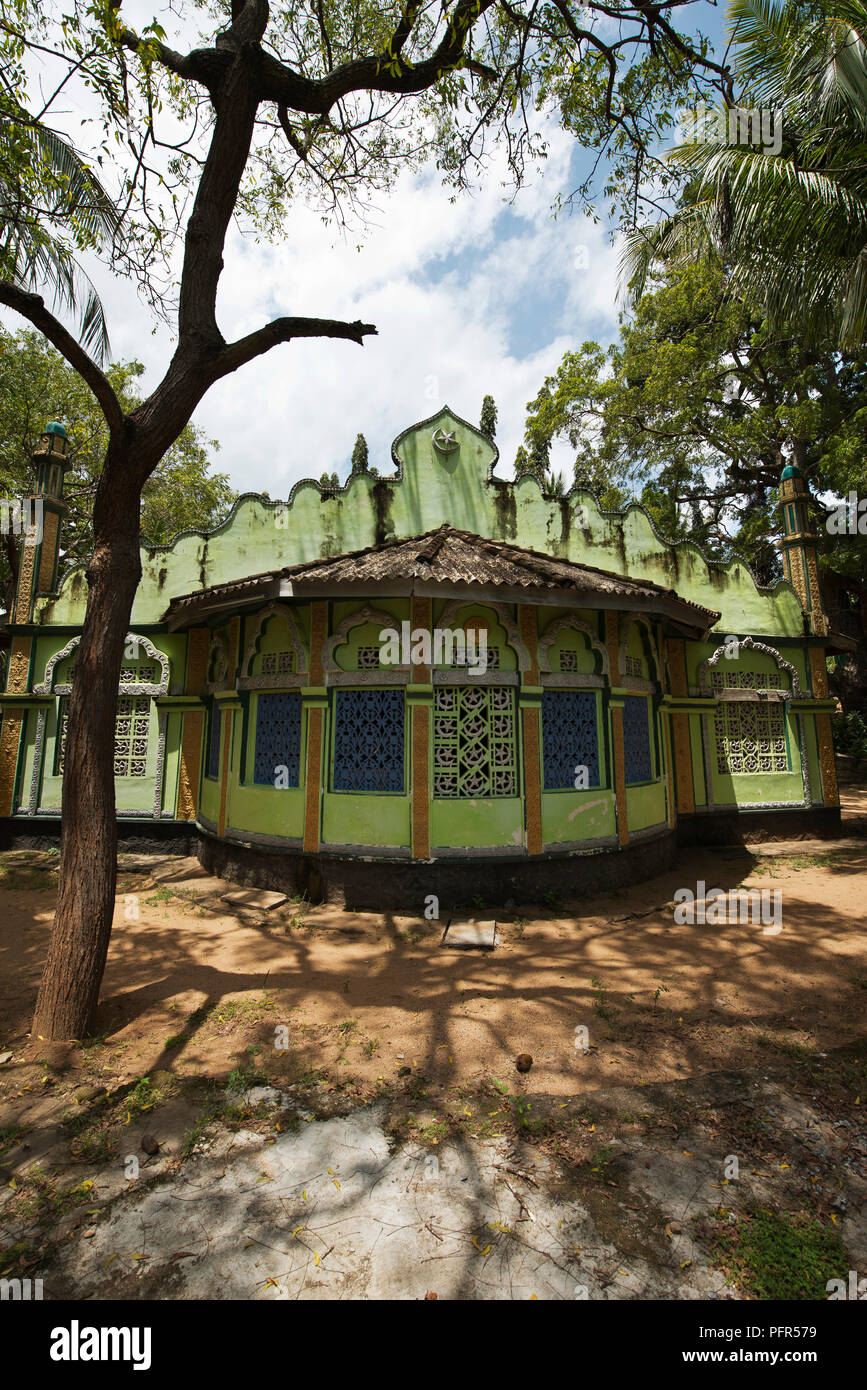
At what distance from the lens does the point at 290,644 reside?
7645 millimetres

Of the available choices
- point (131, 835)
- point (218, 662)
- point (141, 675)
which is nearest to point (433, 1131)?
point (218, 662)

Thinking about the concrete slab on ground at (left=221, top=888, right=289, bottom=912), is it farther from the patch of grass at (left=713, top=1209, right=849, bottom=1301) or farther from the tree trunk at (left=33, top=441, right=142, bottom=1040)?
the patch of grass at (left=713, top=1209, right=849, bottom=1301)

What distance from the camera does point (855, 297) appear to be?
7.75 m

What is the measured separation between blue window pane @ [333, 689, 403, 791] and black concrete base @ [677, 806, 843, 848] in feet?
19.3

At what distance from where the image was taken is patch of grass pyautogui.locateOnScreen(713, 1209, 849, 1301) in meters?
2.25

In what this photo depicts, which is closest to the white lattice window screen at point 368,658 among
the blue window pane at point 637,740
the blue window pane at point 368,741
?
the blue window pane at point 368,741

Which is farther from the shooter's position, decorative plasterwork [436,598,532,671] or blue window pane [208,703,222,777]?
blue window pane [208,703,222,777]

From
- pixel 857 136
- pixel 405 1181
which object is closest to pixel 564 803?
pixel 405 1181

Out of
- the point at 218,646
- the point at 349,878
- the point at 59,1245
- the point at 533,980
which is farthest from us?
the point at 218,646

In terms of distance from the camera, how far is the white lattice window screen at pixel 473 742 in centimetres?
698

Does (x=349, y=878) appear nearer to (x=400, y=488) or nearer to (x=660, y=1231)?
(x=660, y=1231)

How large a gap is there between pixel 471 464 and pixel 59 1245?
961cm

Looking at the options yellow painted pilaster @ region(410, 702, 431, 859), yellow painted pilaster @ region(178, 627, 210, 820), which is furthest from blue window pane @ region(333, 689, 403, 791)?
yellow painted pilaster @ region(178, 627, 210, 820)

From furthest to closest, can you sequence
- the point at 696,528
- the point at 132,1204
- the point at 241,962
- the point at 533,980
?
the point at 696,528 < the point at 241,962 < the point at 533,980 < the point at 132,1204
